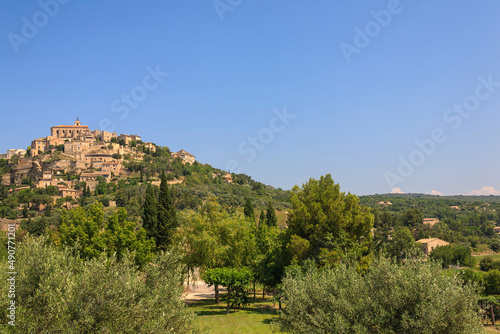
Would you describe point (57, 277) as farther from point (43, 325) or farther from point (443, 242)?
point (443, 242)

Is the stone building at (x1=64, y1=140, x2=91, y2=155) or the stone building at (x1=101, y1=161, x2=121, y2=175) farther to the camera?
the stone building at (x1=64, y1=140, x2=91, y2=155)

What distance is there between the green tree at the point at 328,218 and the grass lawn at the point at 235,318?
19.2ft

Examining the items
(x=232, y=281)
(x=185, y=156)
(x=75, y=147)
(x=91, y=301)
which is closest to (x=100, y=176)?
(x=75, y=147)

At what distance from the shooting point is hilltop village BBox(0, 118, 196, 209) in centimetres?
11881

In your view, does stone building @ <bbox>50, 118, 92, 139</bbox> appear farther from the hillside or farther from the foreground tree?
the foreground tree

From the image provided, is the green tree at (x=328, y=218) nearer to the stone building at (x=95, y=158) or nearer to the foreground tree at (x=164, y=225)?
the foreground tree at (x=164, y=225)

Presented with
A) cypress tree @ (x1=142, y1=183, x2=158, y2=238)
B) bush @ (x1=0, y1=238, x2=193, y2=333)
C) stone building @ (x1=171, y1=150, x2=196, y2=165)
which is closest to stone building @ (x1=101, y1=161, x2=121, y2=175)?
stone building @ (x1=171, y1=150, x2=196, y2=165)

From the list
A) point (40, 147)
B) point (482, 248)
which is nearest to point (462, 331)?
point (482, 248)

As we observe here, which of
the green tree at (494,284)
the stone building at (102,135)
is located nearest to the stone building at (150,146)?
the stone building at (102,135)

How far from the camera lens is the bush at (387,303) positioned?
30.9ft

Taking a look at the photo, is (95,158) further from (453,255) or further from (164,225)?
(453,255)

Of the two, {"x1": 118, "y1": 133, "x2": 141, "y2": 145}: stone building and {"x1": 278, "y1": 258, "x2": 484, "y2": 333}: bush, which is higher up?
{"x1": 118, "y1": 133, "x2": 141, "y2": 145}: stone building

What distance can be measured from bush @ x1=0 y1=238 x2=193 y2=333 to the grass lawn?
23.4 ft

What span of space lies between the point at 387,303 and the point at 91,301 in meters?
8.72
